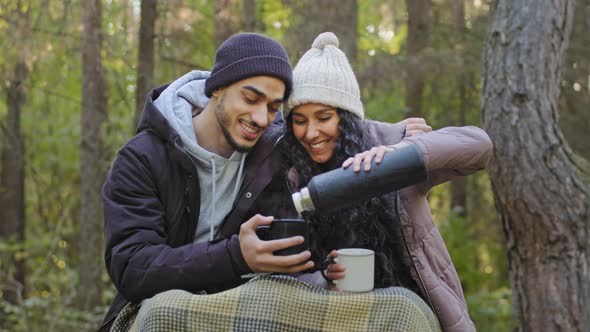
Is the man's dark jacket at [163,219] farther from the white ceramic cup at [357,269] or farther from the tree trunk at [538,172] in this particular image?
the tree trunk at [538,172]

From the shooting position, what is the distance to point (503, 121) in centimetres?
393

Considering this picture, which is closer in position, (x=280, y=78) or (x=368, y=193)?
(x=368, y=193)

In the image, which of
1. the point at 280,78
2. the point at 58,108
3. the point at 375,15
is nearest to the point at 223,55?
the point at 280,78

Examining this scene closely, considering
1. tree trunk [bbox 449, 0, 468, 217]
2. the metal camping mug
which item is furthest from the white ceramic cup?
tree trunk [bbox 449, 0, 468, 217]

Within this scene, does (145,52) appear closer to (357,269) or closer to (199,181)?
(199,181)

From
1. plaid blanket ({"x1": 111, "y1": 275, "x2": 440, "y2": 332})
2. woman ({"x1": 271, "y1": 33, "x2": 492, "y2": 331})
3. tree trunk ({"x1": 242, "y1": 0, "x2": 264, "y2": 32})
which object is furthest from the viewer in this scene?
tree trunk ({"x1": 242, "y1": 0, "x2": 264, "y2": 32})

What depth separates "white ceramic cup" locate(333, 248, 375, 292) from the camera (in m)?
2.39

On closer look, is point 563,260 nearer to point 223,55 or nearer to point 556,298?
point 556,298

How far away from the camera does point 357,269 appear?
→ 7.85 feet

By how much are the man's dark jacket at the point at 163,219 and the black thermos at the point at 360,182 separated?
1.10 ft

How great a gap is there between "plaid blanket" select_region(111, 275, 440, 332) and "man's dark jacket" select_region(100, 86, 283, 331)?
111 millimetres

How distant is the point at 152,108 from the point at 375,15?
10.4 m

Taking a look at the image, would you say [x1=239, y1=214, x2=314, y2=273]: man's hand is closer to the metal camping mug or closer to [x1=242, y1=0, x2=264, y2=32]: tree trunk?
the metal camping mug

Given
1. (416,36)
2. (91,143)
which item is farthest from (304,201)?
(416,36)
